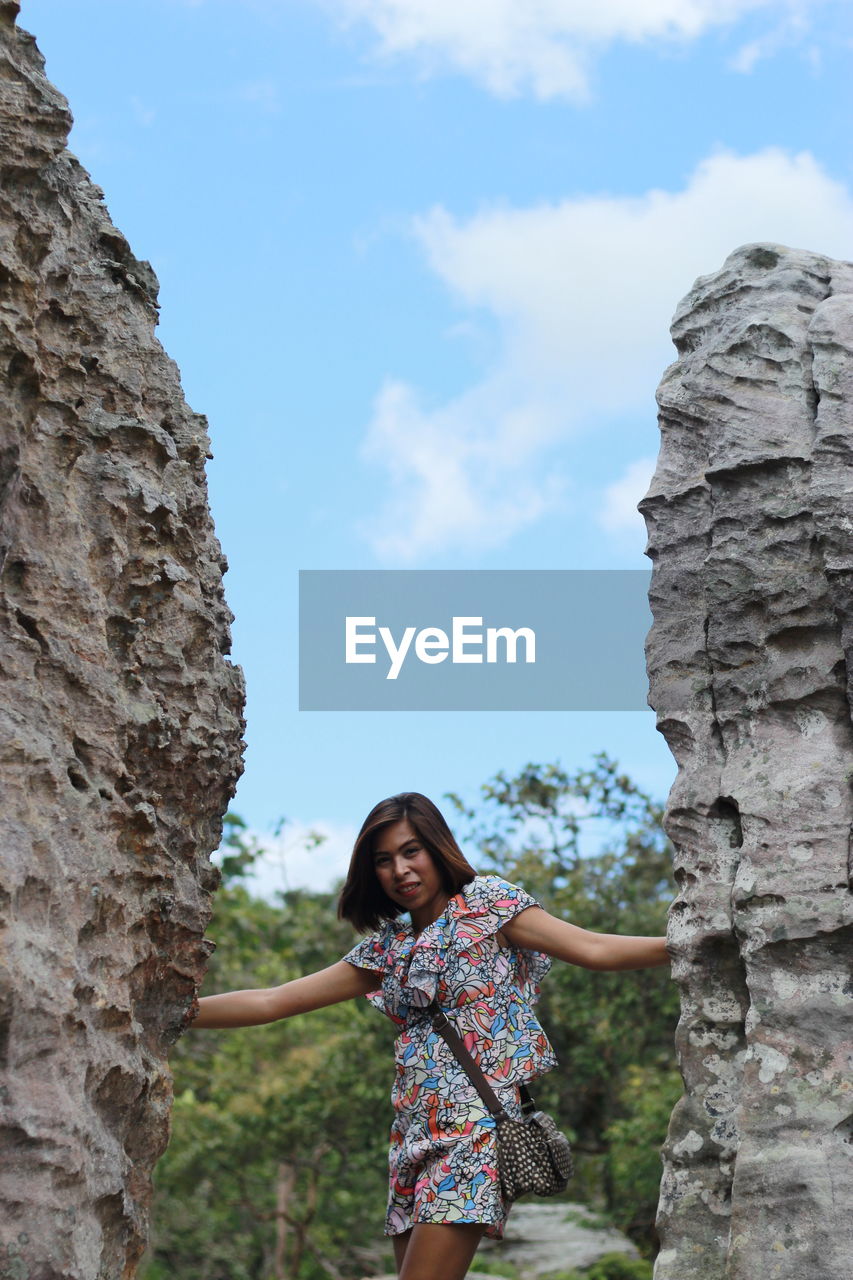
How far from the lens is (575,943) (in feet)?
13.8

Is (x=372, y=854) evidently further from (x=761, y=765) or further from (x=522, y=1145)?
(x=761, y=765)

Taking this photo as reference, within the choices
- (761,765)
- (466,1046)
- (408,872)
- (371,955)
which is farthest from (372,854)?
(761,765)

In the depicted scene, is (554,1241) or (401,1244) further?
(554,1241)

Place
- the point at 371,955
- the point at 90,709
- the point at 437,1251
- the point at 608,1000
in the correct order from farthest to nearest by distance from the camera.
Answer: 1. the point at 608,1000
2. the point at 371,955
3. the point at 437,1251
4. the point at 90,709

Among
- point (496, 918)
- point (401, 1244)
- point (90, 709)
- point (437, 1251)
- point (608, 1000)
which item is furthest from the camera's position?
point (608, 1000)

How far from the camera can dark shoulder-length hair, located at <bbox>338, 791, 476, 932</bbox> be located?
4328 mm

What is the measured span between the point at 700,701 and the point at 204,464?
69.2 inches

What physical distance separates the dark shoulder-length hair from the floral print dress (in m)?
0.07

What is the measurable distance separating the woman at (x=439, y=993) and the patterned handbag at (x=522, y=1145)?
3 cm

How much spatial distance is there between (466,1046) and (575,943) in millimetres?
436

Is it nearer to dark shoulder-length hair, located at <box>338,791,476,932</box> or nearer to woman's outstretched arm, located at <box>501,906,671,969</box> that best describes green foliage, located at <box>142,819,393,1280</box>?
dark shoulder-length hair, located at <box>338,791,476,932</box>

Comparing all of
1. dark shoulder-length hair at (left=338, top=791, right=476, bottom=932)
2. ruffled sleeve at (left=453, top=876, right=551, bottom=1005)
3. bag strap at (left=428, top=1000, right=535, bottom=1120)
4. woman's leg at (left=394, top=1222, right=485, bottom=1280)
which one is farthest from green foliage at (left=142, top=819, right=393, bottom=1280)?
woman's leg at (left=394, top=1222, right=485, bottom=1280)

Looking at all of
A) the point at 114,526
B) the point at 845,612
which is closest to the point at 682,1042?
the point at 845,612

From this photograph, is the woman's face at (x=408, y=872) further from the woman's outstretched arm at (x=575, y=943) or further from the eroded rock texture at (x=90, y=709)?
the eroded rock texture at (x=90, y=709)
